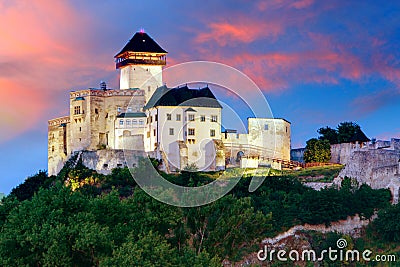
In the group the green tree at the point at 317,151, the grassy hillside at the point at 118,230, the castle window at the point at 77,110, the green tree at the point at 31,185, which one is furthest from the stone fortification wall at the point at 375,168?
the green tree at the point at 31,185

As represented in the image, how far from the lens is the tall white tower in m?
82.4

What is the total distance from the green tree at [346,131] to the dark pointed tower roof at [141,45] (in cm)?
1551

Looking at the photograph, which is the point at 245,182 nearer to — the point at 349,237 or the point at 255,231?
the point at 349,237

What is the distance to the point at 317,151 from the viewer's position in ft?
258

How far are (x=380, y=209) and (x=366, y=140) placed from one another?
21.0 meters

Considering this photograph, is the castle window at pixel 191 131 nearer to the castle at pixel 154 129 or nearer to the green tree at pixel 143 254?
the castle at pixel 154 129

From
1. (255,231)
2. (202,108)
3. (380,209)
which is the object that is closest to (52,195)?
(255,231)

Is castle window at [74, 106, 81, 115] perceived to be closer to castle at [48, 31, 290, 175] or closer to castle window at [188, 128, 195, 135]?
castle at [48, 31, 290, 175]

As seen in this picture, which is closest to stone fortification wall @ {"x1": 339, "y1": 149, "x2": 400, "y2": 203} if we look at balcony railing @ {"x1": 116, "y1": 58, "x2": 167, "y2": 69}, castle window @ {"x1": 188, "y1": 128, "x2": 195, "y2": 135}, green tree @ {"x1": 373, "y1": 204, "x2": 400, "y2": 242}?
green tree @ {"x1": 373, "y1": 204, "x2": 400, "y2": 242}

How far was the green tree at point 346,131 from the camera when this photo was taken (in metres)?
84.5

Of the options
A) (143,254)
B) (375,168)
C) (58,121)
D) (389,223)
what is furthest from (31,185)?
(143,254)

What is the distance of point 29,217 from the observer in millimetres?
44750

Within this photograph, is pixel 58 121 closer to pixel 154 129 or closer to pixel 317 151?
pixel 154 129

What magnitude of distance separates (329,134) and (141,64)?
16019mm
